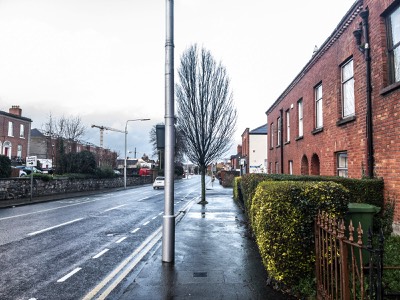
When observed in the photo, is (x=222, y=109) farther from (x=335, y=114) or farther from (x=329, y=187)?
(x=329, y=187)

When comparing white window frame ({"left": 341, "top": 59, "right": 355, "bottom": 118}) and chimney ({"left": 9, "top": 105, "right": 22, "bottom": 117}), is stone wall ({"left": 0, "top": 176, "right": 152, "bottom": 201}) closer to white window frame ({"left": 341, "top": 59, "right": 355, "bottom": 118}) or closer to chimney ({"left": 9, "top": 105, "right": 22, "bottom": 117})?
white window frame ({"left": 341, "top": 59, "right": 355, "bottom": 118})

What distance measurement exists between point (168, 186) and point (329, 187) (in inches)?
127

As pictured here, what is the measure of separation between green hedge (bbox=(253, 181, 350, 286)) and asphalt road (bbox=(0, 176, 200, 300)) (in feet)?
9.30

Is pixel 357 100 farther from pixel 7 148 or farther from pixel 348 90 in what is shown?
pixel 7 148

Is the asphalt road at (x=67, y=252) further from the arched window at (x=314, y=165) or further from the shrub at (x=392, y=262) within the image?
the arched window at (x=314, y=165)

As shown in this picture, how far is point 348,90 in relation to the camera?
10266 millimetres

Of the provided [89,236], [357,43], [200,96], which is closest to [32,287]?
[89,236]

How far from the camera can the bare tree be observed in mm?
18078

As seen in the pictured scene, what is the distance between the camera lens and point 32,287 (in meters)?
5.07

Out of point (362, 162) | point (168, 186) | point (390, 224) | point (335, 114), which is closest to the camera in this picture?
point (168, 186)

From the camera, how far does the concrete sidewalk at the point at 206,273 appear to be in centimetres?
467

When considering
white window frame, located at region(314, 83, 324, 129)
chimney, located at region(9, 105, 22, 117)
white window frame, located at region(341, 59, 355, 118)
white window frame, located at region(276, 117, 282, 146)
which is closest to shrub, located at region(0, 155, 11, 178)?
white window frame, located at region(276, 117, 282, 146)

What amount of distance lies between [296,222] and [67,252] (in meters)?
5.52

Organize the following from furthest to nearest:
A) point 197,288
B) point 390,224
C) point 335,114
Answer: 1. point 335,114
2. point 390,224
3. point 197,288
